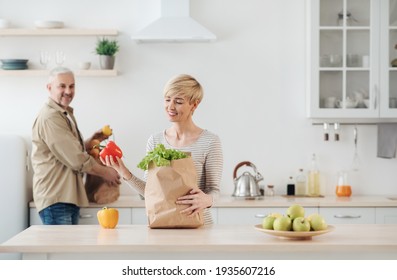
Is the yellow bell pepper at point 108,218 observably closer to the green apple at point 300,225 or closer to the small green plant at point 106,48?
the green apple at point 300,225

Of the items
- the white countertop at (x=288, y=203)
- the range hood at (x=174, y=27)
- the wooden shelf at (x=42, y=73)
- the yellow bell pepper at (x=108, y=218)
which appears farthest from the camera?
the wooden shelf at (x=42, y=73)

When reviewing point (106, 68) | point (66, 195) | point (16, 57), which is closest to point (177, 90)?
point (66, 195)

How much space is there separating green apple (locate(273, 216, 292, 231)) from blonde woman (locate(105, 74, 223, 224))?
0.42 metres

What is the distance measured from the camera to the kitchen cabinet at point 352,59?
207 inches

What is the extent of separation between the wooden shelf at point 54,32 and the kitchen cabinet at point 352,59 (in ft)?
4.78

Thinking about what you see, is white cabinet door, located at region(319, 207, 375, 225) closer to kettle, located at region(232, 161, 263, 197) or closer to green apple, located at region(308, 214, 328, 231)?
kettle, located at region(232, 161, 263, 197)

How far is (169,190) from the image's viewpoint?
317 centimetres

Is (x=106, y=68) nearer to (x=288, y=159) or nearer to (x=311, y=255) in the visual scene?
(x=288, y=159)

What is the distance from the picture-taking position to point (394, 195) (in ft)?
18.0

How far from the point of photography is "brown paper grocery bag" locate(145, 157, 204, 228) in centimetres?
317

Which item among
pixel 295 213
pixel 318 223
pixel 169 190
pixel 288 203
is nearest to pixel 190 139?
pixel 169 190

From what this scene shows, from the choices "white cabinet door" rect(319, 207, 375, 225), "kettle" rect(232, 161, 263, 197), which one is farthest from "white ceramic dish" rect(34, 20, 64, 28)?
"white cabinet door" rect(319, 207, 375, 225)

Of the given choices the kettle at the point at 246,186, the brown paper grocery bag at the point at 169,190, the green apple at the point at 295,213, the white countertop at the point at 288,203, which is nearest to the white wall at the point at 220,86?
the kettle at the point at 246,186
